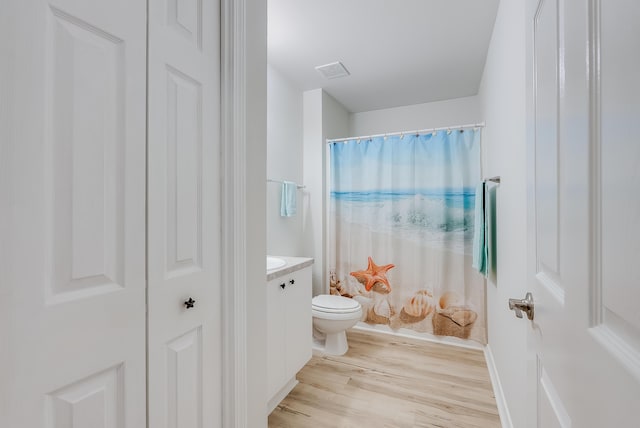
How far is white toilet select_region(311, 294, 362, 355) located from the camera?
2287mm

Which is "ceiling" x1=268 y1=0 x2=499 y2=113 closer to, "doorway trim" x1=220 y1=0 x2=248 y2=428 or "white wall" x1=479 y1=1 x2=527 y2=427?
"white wall" x1=479 y1=1 x2=527 y2=427

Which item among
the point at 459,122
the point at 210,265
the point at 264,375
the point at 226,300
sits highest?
the point at 459,122

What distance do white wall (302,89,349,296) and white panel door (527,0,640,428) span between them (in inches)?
93.1

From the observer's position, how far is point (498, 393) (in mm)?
1791

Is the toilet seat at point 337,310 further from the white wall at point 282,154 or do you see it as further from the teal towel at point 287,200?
the teal towel at point 287,200

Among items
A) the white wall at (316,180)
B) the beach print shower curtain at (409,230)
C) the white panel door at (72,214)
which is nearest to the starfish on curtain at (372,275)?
the beach print shower curtain at (409,230)

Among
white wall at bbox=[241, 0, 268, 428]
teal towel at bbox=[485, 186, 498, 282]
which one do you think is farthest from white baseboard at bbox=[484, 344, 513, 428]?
white wall at bbox=[241, 0, 268, 428]

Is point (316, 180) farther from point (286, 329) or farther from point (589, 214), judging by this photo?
point (589, 214)

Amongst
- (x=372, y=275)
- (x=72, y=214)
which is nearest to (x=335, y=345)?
(x=372, y=275)

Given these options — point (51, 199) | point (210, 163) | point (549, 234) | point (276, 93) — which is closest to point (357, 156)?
point (276, 93)

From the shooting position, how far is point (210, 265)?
38.4 inches

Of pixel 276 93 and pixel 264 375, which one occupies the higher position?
pixel 276 93

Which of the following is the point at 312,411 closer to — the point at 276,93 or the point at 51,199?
the point at 51,199

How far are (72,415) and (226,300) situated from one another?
0.47 metres
